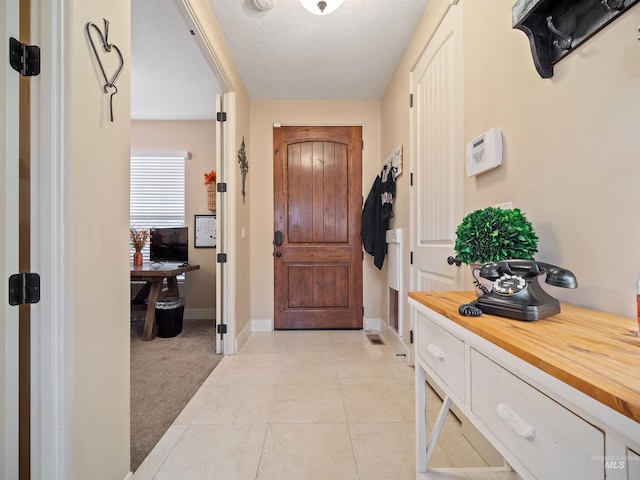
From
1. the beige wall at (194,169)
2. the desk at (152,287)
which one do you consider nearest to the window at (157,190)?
the beige wall at (194,169)

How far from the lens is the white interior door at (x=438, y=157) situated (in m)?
1.56

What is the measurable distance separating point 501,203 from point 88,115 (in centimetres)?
155

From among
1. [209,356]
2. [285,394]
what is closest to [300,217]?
[209,356]

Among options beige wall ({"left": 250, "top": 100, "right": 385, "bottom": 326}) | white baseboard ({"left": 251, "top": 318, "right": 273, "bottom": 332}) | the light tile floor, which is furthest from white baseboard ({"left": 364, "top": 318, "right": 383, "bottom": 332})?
white baseboard ({"left": 251, "top": 318, "right": 273, "bottom": 332})

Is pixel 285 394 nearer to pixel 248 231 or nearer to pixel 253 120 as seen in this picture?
pixel 248 231

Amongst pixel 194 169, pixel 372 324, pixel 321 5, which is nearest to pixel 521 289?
pixel 321 5

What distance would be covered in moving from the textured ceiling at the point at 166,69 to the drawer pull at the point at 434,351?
211 centimetres

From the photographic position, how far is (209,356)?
2482mm

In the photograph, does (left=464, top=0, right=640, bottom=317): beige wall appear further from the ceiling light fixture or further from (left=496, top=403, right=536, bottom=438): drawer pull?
the ceiling light fixture

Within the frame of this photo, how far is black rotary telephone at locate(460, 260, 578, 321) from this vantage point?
67 centimetres

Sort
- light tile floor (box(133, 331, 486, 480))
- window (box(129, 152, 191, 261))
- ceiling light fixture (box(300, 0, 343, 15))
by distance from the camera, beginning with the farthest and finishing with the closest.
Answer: window (box(129, 152, 191, 261)), ceiling light fixture (box(300, 0, 343, 15)), light tile floor (box(133, 331, 486, 480))

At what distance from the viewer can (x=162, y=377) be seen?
2.08 meters

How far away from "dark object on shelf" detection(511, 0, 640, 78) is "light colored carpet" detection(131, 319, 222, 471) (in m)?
2.22

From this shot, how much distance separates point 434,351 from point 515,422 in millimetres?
361
